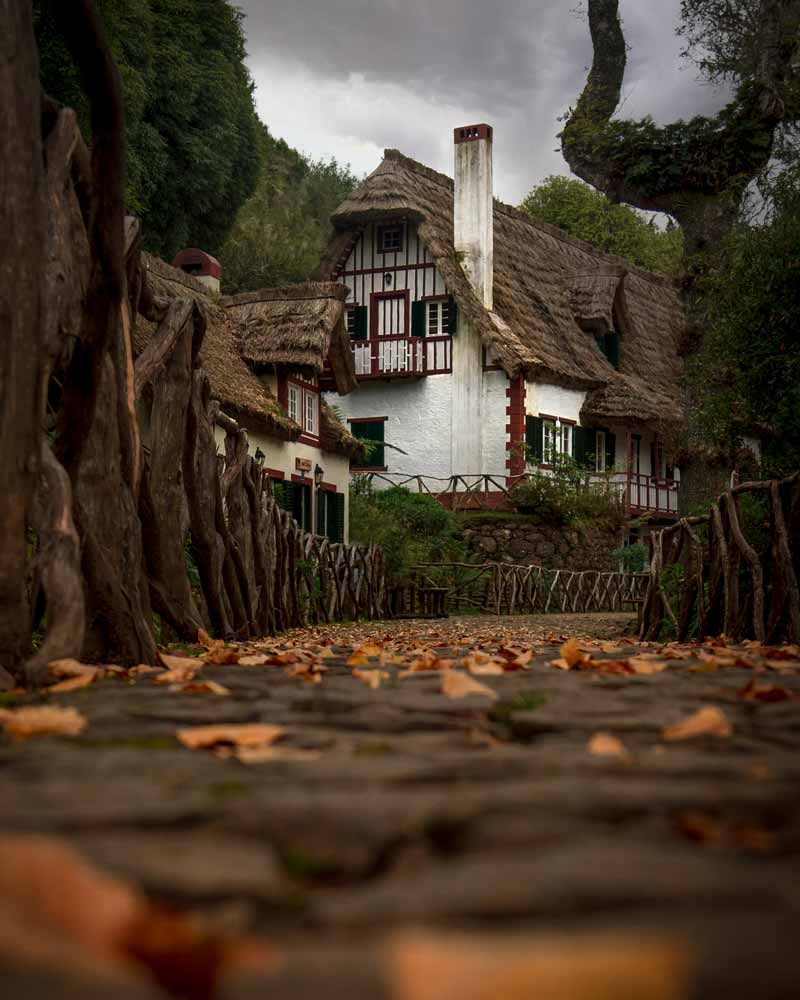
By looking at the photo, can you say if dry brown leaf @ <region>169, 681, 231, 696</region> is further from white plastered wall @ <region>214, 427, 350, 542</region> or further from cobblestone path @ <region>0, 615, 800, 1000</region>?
white plastered wall @ <region>214, 427, 350, 542</region>

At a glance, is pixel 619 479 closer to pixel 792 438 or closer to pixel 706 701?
pixel 792 438

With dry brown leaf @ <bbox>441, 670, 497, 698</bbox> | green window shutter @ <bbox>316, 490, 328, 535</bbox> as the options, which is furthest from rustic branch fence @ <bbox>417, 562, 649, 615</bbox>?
dry brown leaf @ <bbox>441, 670, 497, 698</bbox>

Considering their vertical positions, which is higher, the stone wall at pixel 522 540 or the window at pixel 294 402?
the window at pixel 294 402

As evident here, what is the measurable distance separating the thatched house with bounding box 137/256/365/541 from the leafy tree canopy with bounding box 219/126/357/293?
11.0 m

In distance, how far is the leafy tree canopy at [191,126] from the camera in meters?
26.1

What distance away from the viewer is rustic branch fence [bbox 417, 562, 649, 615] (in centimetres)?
2461

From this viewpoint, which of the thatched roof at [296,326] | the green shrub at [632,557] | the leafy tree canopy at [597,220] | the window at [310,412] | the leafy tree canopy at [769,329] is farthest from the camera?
the leafy tree canopy at [597,220]

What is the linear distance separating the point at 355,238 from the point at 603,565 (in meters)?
10.3

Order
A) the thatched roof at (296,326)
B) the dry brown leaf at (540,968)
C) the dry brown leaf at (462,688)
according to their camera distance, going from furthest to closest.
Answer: the thatched roof at (296,326), the dry brown leaf at (462,688), the dry brown leaf at (540,968)

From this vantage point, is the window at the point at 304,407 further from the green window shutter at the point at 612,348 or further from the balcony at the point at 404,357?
the green window shutter at the point at 612,348

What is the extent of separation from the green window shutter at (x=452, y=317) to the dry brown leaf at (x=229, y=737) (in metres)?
27.7

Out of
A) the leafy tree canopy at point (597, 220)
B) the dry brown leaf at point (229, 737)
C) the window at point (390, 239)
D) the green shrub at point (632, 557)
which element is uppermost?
the leafy tree canopy at point (597, 220)

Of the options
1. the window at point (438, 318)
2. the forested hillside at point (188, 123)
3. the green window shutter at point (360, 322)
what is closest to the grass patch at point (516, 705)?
the forested hillside at point (188, 123)

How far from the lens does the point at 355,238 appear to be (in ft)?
100
